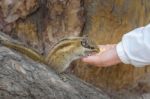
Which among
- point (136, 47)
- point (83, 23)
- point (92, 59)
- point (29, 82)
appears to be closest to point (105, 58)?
point (92, 59)

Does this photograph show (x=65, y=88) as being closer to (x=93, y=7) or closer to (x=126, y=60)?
(x=126, y=60)

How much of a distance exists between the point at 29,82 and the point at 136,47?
63 centimetres

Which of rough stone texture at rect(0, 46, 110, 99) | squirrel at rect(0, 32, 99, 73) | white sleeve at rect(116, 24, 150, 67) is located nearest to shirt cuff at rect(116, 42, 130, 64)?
white sleeve at rect(116, 24, 150, 67)

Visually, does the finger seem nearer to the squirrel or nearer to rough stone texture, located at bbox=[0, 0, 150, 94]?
the squirrel

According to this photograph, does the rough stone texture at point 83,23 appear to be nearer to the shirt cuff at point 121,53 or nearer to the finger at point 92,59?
the finger at point 92,59

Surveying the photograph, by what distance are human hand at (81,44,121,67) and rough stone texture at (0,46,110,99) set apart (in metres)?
0.24

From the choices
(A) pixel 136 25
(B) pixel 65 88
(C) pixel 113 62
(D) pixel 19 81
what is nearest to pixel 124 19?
(A) pixel 136 25

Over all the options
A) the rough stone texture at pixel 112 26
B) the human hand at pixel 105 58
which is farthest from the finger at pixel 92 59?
the rough stone texture at pixel 112 26

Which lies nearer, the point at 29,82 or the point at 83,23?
the point at 29,82

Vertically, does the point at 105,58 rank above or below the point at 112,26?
below

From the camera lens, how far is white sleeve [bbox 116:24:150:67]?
2.56 meters

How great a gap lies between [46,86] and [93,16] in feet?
2.30

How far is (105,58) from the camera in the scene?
2.78 metres

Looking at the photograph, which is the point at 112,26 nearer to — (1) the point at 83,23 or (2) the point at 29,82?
(1) the point at 83,23
